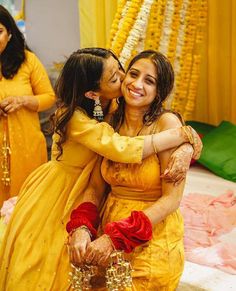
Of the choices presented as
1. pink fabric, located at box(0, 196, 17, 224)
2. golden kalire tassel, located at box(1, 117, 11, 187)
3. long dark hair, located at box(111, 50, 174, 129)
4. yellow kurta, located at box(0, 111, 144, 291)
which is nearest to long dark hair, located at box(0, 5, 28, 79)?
golden kalire tassel, located at box(1, 117, 11, 187)

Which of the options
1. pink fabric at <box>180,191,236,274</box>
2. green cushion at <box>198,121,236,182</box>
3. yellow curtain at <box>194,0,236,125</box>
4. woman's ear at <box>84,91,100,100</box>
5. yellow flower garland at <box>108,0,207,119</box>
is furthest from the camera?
yellow curtain at <box>194,0,236,125</box>

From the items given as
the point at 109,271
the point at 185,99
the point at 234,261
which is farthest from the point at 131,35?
the point at 109,271

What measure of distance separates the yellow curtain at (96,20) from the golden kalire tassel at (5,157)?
857 mm

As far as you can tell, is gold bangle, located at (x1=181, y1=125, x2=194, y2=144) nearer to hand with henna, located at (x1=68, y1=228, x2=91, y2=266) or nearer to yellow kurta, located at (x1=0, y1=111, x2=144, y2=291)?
yellow kurta, located at (x1=0, y1=111, x2=144, y2=291)

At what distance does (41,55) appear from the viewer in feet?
14.8

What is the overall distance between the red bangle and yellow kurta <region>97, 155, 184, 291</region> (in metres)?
0.05

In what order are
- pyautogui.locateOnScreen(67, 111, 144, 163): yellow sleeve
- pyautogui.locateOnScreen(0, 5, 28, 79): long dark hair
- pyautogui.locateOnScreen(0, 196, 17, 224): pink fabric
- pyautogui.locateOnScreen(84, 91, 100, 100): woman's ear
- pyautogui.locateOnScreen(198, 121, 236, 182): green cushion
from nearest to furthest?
pyautogui.locateOnScreen(67, 111, 144, 163): yellow sleeve, pyautogui.locateOnScreen(84, 91, 100, 100): woman's ear, pyautogui.locateOnScreen(0, 196, 17, 224): pink fabric, pyautogui.locateOnScreen(0, 5, 28, 79): long dark hair, pyautogui.locateOnScreen(198, 121, 236, 182): green cushion

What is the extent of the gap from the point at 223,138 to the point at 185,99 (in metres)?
0.39

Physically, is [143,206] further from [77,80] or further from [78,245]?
[77,80]

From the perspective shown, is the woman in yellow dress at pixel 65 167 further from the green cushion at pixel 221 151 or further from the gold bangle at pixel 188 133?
the green cushion at pixel 221 151

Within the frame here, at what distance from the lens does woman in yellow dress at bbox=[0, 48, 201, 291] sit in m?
1.61

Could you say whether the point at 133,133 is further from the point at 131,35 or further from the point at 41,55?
the point at 41,55

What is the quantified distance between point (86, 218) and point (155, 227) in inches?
9.3

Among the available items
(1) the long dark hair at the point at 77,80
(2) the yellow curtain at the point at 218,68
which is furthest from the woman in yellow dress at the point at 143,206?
(2) the yellow curtain at the point at 218,68
